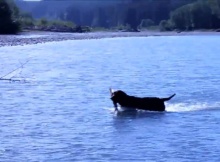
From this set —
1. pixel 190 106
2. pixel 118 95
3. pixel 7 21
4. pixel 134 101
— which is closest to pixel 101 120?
pixel 118 95

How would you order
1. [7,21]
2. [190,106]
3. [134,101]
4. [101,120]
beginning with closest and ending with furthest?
[101,120], [134,101], [190,106], [7,21]

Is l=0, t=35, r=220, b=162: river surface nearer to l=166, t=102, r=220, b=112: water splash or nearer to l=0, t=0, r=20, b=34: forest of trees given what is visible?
l=166, t=102, r=220, b=112: water splash

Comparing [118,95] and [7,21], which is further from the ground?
[118,95]

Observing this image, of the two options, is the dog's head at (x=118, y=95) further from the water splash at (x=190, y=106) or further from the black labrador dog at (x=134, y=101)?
the water splash at (x=190, y=106)

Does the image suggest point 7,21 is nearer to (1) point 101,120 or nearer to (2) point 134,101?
(2) point 134,101

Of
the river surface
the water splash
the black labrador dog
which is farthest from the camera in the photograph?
the water splash

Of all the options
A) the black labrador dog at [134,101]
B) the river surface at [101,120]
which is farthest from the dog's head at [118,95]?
the river surface at [101,120]

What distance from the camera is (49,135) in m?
25.7

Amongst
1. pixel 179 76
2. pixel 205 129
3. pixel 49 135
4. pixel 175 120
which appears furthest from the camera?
pixel 179 76

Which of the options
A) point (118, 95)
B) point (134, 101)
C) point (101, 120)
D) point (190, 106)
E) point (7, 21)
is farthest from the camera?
point (7, 21)

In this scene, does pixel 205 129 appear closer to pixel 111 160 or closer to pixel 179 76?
pixel 111 160

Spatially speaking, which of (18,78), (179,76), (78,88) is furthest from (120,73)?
(78,88)

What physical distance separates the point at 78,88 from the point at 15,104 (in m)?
8.55

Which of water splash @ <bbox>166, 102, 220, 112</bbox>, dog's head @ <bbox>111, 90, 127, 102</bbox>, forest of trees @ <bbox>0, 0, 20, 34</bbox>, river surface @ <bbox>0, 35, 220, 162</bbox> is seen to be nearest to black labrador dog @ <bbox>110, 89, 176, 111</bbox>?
dog's head @ <bbox>111, 90, 127, 102</bbox>
